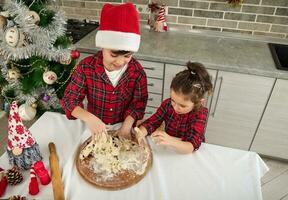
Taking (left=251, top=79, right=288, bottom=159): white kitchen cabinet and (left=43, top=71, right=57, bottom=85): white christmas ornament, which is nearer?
(left=43, top=71, right=57, bottom=85): white christmas ornament

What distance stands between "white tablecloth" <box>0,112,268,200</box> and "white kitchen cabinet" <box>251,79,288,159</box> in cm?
94

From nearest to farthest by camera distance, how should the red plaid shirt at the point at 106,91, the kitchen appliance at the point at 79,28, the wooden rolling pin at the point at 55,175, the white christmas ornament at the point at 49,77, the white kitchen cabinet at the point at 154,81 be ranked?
the wooden rolling pin at the point at 55,175 < the red plaid shirt at the point at 106,91 < the white christmas ornament at the point at 49,77 < the white kitchen cabinet at the point at 154,81 < the kitchen appliance at the point at 79,28

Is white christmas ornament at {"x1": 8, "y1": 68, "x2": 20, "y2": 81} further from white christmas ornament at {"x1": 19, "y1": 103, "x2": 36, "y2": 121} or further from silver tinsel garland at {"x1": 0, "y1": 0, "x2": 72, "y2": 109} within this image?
white christmas ornament at {"x1": 19, "y1": 103, "x2": 36, "y2": 121}

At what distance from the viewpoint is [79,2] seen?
233 cm

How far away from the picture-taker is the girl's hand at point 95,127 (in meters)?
0.99

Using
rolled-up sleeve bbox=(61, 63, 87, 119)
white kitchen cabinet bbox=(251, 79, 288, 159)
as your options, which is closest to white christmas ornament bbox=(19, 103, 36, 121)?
rolled-up sleeve bbox=(61, 63, 87, 119)

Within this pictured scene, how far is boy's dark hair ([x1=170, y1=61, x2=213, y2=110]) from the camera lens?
1.06 metres

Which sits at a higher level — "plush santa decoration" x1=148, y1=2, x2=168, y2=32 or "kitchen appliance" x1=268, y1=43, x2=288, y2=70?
"plush santa decoration" x1=148, y1=2, x2=168, y2=32

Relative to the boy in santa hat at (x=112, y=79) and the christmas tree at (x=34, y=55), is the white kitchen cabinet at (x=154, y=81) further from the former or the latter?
the boy in santa hat at (x=112, y=79)

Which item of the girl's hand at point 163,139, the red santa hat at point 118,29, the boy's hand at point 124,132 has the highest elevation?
the red santa hat at point 118,29

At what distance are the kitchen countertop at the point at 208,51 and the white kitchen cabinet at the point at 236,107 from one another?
69 mm

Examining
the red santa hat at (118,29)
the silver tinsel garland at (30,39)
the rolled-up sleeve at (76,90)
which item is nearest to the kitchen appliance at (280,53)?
the red santa hat at (118,29)

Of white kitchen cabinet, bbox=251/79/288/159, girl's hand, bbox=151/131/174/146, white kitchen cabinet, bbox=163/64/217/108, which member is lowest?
white kitchen cabinet, bbox=251/79/288/159

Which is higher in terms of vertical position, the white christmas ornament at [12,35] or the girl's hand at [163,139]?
the white christmas ornament at [12,35]
